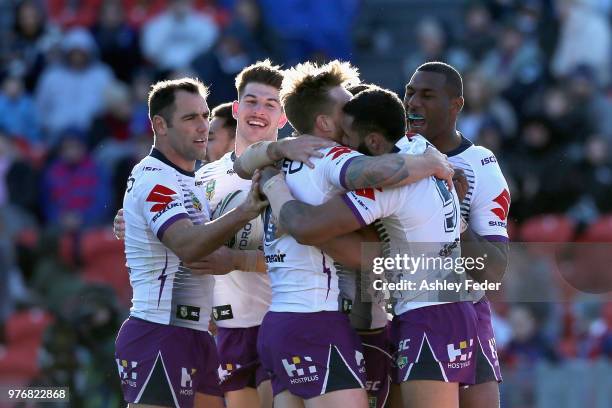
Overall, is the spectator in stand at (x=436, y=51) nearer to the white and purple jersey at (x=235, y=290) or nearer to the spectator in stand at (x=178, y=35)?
the spectator in stand at (x=178, y=35)

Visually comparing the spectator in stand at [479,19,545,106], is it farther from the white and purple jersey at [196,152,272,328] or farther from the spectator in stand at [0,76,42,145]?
the white and purple jersey at [196,152,272,328]

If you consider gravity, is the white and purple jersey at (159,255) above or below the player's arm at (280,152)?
below

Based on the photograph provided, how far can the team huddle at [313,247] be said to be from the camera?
706cm

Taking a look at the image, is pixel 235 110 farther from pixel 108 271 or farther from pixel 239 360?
pixel 108 271

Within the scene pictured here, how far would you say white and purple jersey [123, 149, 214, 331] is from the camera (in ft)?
26.4

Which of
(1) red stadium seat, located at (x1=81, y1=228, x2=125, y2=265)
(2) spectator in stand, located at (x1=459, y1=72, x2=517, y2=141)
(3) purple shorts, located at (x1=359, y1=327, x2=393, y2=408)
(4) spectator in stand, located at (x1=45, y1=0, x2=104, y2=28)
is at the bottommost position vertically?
(3) purple shorts, located at (x1=359, y1=327, x2=393, y2=408)

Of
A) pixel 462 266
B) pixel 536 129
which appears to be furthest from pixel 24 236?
pixel 462 266

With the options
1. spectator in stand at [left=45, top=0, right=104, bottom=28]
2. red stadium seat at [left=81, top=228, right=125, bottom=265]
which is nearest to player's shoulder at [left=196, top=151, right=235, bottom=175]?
red stadium seat at [left=81, top=228, right=125, bottom=265]

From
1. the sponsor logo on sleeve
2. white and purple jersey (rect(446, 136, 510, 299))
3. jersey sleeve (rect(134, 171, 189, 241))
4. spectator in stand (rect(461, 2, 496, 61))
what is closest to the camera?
the sponsor logo on sleeve

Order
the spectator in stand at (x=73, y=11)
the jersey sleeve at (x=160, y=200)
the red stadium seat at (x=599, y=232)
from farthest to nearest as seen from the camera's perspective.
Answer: the spectator in stand at (x=73, y=11)
the red stadium seat at (x=599, y=232)
the jersey sleeve at (x=160, y=200)

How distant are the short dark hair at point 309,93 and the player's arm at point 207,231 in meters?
0.43

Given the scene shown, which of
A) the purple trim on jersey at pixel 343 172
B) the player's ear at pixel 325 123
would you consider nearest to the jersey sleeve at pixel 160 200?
the player's ear at pixel 325 123

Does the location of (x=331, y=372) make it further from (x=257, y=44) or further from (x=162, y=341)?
(x=257, y=44)

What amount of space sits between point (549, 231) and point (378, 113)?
7536 mm
